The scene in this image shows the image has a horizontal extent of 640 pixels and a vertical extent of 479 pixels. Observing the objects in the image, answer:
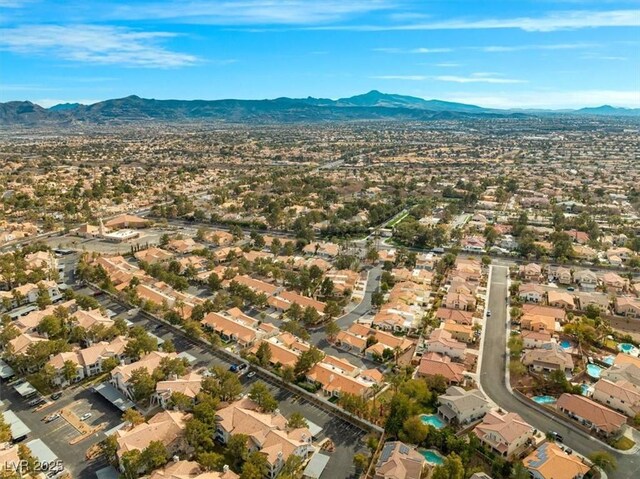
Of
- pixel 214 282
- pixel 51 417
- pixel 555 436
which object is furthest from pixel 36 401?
pixel 555 436

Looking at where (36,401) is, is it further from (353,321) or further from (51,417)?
(353,321)

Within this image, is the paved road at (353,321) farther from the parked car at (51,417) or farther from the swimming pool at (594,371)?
the parked car at (51,417)

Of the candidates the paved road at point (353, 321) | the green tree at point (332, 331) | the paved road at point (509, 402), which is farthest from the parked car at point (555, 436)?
the green tree at point (332, 331)

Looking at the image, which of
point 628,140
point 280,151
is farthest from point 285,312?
point 628,140

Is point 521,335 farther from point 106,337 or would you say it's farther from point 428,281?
point 106,337

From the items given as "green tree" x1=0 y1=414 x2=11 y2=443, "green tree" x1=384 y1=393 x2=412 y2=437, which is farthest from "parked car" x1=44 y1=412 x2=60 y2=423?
"green tree" x1=384 y1=393 x2=412 y2=437

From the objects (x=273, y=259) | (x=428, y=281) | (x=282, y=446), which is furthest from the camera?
(x=273, y=259)

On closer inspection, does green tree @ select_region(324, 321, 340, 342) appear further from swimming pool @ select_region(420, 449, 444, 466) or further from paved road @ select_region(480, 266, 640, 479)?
swimming pool @ select_region(420, 449, 444, 466)
